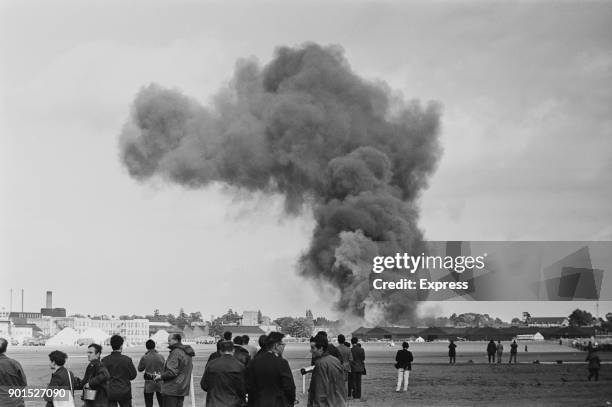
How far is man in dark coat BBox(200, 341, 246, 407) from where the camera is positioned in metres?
12.7

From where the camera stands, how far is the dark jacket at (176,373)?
1595cm

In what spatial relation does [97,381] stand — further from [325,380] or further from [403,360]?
[403,360]

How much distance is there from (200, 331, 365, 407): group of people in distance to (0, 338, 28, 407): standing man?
2.48 metres

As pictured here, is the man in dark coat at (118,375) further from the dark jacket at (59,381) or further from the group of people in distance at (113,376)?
the dark jacket at (59,381)

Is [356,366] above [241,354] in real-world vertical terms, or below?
below

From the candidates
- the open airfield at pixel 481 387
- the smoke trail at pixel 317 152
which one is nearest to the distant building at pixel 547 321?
the smoke trail at pixel 317 152

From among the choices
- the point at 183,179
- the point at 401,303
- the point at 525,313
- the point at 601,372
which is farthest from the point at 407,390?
the point at 525,313

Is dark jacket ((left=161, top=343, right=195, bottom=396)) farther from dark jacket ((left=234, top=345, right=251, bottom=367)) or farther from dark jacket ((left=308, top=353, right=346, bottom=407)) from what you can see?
dark jacket ((left=308, top=353, right=346, bottom=407))

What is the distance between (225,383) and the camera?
41.9 feet

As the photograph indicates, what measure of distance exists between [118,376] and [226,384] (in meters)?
2.75

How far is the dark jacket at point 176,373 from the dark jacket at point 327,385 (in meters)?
3.46

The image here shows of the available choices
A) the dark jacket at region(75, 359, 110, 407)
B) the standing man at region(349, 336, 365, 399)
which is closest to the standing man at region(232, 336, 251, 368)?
the dark jacket at region(75, 359, 110, 407)

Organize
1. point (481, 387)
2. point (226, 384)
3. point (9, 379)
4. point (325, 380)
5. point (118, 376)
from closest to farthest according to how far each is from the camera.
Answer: point (226, 384), point (9, 379), point (325, 380), point (118, 376), point (481, 387)

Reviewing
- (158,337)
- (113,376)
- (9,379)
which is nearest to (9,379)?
(9,379)
